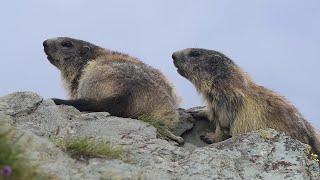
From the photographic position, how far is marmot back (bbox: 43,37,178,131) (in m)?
12.8

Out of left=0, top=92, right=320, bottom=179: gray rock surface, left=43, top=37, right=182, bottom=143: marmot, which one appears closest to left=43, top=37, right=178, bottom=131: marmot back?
left=43, top=37, right=182, bottom=143: marmot

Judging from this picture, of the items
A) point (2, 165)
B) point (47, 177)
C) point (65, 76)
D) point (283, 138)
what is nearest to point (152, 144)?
point (283, 138)

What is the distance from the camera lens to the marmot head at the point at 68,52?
52.1 feet

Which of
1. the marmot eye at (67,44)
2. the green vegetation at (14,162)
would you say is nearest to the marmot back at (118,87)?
the marmot eye at (67,44)

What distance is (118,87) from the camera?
515 inches

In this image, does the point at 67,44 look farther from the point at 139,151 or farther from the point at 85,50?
the point at 139,151

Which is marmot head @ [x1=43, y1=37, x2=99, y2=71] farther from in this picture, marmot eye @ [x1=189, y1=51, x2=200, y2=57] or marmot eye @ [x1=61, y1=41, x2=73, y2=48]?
marmot eye @ [x1=189, y1=51, x2=200, y2=57]

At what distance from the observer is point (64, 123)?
10.0 m

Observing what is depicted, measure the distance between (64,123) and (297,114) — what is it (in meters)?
5.45

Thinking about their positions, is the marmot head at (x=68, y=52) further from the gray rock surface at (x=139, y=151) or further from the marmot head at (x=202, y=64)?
the gray rock surface at (x=139, y=151)

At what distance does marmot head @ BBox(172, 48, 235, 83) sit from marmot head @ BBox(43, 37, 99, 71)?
2.00 metres

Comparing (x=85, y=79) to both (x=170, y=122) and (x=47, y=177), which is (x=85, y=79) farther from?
(x=47, y=177)

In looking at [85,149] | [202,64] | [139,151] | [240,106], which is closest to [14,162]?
[85,149]

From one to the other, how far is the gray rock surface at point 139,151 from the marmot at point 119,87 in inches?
63.0
